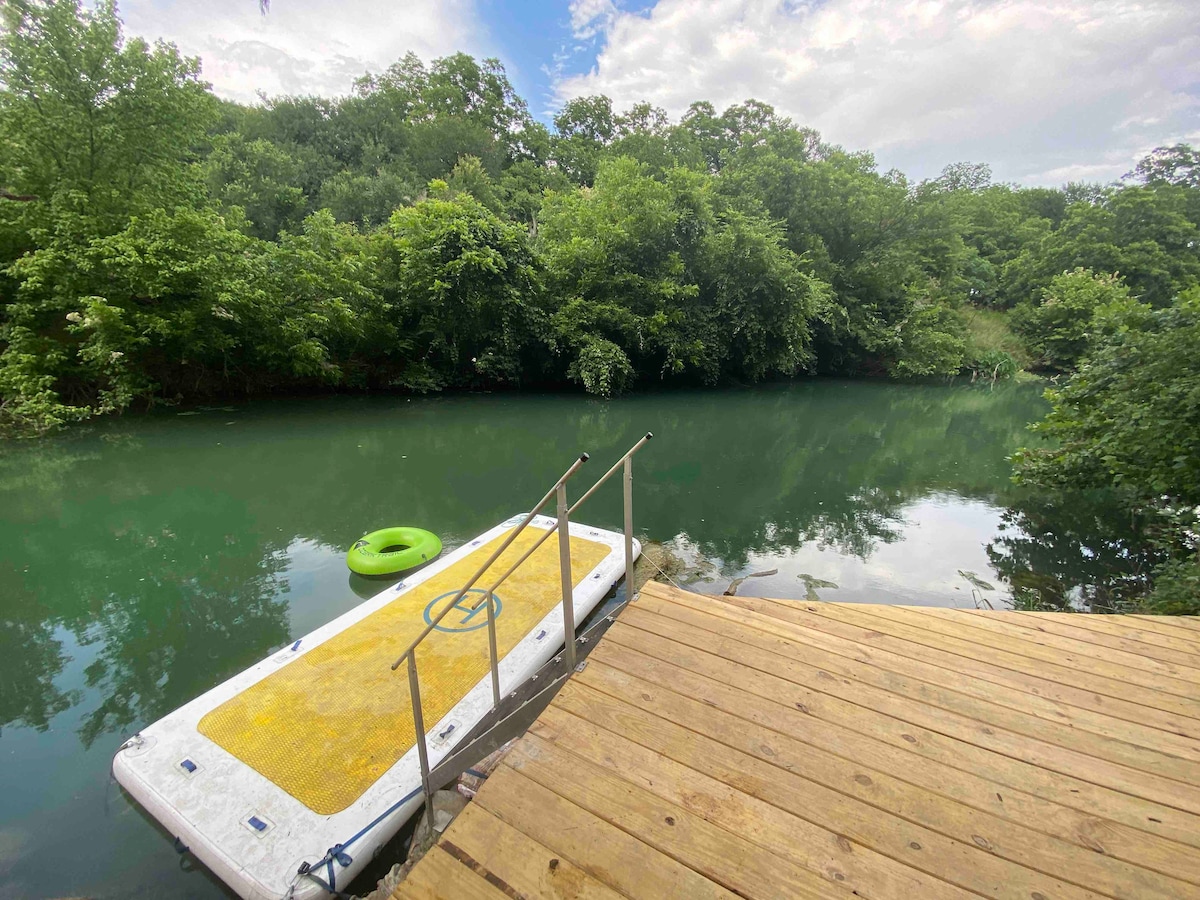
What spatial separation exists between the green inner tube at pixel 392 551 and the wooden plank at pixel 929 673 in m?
3.11

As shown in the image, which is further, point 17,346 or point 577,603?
point 17,346

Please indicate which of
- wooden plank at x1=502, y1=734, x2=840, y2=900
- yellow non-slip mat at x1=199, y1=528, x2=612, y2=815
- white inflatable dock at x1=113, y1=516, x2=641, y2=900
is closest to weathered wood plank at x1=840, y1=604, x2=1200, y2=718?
wooden plank at x1=502, y1=734, x2=840, y2=900

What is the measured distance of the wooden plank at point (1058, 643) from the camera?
6.21 feet

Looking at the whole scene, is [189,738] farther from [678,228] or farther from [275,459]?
[678,228]

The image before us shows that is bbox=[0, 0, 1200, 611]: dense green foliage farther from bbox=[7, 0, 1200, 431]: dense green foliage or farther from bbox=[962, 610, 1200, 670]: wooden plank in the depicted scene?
bbox=[962, 610, 1200, 670]: wooden plank

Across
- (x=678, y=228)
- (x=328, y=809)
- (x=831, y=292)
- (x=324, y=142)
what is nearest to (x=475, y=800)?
(x=328, y=809)

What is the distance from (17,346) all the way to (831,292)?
18821 millimetres

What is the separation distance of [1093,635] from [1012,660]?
525mm

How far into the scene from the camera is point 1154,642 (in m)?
2.10

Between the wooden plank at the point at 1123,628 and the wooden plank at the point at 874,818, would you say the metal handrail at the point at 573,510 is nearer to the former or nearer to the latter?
the wooden plank at the point at 874,818

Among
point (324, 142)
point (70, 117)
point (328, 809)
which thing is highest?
→ point (324, 142)

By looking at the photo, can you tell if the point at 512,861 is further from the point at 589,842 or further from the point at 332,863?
the point at 332,863

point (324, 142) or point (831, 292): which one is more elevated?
point (324, 142)

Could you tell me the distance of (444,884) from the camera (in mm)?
1213
